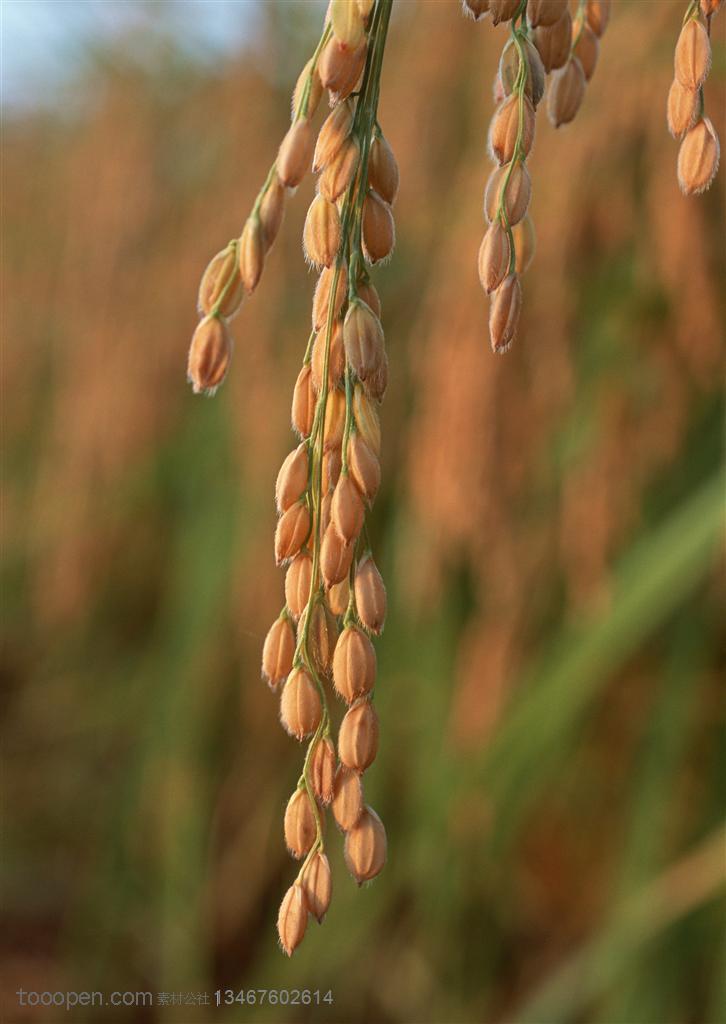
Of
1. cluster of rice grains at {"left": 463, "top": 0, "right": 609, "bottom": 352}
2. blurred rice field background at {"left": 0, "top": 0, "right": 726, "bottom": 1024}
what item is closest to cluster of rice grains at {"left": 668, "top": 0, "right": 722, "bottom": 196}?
cluster of rice grains at {"left": 463, "top": 0, "right": 609, "bottom": 352}

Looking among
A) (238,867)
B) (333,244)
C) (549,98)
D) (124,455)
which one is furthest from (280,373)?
(333,244)

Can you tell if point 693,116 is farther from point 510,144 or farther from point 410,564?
point 410,564

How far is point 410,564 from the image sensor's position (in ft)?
5.98

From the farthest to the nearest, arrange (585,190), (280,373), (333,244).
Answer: (280,373) → (585,190) → (333,244)

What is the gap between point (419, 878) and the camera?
6.17 ft

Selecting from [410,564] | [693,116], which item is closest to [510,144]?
[693,116]

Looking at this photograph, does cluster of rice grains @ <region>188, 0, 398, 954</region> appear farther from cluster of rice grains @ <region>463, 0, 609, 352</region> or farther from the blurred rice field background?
the blurred rice field background

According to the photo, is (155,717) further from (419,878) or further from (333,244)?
(333,244)

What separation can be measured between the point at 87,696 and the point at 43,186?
5.77 feet

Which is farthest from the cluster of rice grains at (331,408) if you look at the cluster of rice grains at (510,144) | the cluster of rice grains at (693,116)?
the cluster of rice grains at (693,116)

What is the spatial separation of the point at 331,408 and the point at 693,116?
261 mm

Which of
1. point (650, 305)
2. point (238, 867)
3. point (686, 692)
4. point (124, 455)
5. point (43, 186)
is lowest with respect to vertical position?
point (238, 867)

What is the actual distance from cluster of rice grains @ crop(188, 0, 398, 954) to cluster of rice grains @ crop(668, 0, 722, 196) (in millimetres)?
166

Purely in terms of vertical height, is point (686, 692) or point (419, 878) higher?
point (686, 692)
